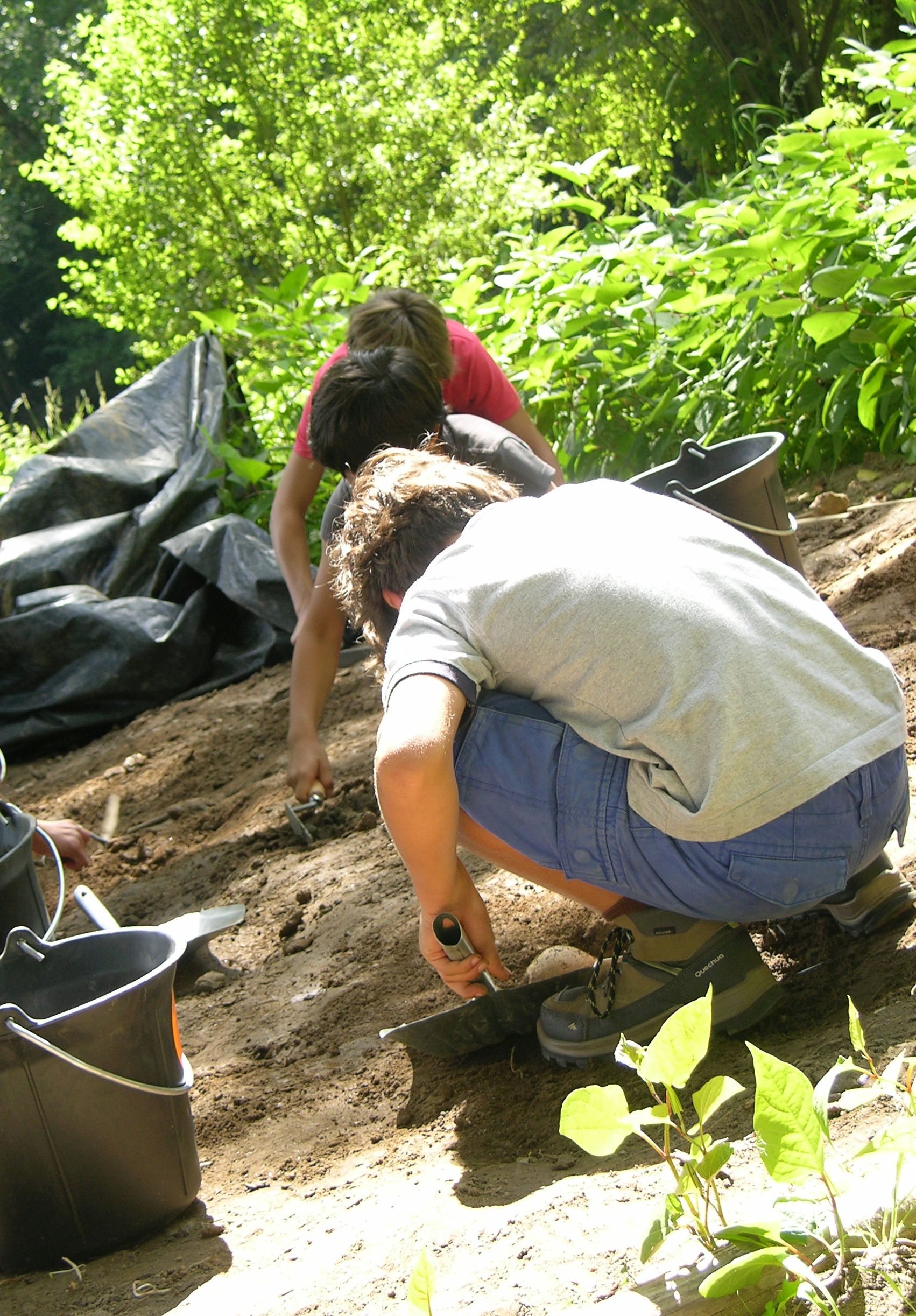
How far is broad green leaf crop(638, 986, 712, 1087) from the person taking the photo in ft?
3.22

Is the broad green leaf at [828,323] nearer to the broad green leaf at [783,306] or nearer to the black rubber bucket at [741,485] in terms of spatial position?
the broad green leaf at [783,306]

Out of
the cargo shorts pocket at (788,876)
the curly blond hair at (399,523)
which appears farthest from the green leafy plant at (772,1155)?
the curly blond hair at (399,523)

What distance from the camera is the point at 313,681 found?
9.24 ft

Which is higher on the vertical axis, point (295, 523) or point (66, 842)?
point (295, 523)

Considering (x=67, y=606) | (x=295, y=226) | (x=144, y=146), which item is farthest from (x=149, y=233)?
(x=67, y=606)

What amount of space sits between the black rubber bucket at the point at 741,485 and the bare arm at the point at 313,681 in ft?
2.69

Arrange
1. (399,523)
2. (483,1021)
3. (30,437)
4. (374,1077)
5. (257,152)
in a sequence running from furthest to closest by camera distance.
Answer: (30,437) → (257,152) → (374,1077) → (483,1021) → (399,523)

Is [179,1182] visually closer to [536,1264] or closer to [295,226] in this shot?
[536,1264]

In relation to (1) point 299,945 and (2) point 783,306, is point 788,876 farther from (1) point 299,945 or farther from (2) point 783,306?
(2) point 783,306

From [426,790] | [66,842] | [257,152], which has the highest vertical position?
[257,152]

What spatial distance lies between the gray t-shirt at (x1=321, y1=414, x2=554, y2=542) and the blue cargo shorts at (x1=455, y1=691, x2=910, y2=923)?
1.11 meters

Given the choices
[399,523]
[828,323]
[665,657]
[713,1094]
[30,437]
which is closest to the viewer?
[713,1094]

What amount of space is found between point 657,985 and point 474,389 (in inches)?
69.8

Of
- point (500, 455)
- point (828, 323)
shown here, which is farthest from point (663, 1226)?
point (828, 323)
